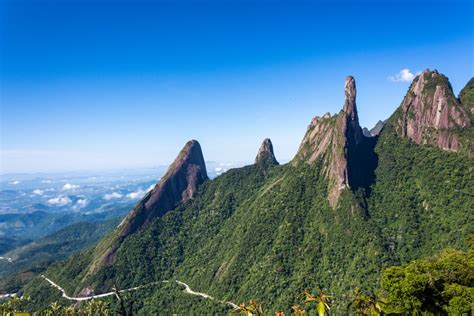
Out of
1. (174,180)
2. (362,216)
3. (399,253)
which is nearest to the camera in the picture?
(399,253)

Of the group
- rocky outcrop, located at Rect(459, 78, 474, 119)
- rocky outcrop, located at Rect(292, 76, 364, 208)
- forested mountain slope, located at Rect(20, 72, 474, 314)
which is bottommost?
forested mountain slope, located at Rect(20, 72, 474, 314)

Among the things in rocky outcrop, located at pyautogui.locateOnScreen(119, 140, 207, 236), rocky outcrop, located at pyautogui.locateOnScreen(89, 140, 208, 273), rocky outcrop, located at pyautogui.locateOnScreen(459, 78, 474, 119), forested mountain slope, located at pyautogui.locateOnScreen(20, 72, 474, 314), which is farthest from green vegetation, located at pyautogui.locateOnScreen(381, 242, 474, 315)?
rocky outcrop, located at pyautogui.locateOnScreen(119, 140, 207, 236)

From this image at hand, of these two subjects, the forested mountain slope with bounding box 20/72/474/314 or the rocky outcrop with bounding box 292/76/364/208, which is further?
the rocky outcrop with bounding box 292/76/364/208

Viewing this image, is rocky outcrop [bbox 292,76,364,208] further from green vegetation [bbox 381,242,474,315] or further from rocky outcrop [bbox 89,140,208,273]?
green vegetation [bbox 381,242,474,315]

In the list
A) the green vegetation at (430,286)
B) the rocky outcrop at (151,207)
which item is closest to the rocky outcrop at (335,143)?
the rocky outcrop at (151,207)

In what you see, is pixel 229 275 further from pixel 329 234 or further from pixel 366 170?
pixel 366 170

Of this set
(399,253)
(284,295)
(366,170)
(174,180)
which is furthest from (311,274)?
(174,180)
